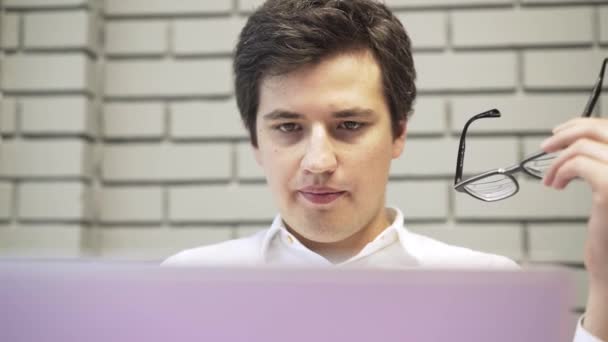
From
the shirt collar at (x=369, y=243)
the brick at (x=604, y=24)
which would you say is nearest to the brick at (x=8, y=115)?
the shirt collar at (x=369, y=243)

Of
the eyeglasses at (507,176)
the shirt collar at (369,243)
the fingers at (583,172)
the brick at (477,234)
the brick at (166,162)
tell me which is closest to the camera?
the fingers at (583,172)

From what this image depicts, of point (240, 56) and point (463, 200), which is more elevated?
point (240, 56)

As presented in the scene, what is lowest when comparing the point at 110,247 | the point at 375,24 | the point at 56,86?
the point at 110,247

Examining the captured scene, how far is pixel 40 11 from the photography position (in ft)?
7.00

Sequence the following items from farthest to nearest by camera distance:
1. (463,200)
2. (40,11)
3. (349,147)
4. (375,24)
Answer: (40,11) < (463,200) < (375,24) < (349,147)

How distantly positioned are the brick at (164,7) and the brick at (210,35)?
42 millimetres

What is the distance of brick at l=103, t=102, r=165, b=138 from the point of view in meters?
2.14

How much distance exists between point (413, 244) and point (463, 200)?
0.70 metres

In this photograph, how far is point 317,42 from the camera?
3.97ft

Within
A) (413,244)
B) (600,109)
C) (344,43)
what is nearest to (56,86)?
(344,43)

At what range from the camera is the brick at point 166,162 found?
210 centimetres

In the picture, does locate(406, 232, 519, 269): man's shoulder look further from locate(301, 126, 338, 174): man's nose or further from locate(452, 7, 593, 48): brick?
locate(452, 7, 593, 48): brick

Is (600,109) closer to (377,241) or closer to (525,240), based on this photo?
(525,240)

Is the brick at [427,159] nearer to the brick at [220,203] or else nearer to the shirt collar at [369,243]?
the brick at [220,203]
